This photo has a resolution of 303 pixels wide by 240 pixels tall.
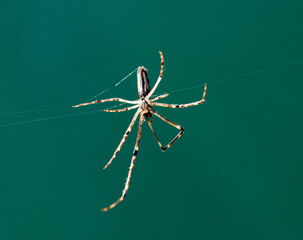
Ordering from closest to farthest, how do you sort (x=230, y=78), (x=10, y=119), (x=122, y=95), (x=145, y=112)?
1. (x=145, y=112)
2. (x=122, y=95)
3. (x=230, y=78)
4. (x=10, y=119)

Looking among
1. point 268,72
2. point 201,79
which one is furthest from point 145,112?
point 268,72

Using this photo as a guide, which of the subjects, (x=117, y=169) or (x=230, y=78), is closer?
(x=117, y=169)

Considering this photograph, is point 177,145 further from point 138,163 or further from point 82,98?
point 82,98

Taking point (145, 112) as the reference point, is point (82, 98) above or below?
above

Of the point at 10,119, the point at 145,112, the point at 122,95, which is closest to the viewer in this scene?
the point at 145,112

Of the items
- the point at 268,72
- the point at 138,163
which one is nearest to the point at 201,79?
the point at 268,72

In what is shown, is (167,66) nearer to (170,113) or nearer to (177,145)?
(170,113)

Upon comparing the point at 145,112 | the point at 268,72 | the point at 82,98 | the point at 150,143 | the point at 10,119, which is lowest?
the point at 145,112
